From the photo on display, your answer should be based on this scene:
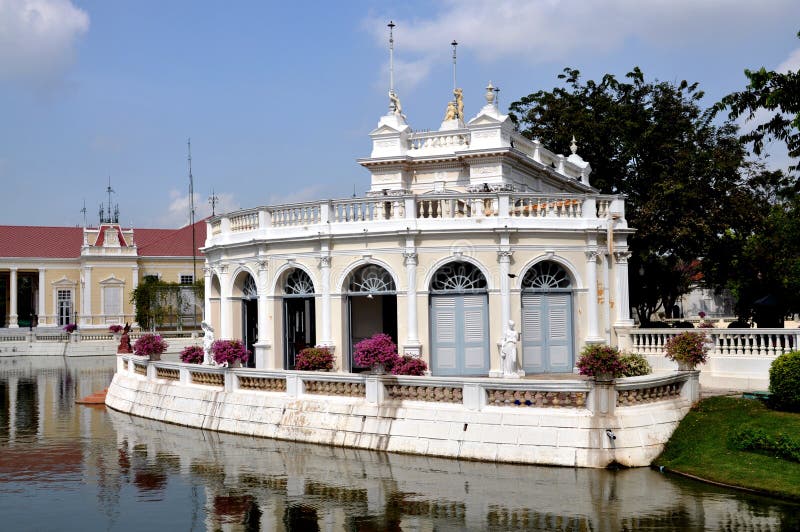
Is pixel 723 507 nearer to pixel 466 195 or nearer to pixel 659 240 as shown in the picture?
pixel 466 195

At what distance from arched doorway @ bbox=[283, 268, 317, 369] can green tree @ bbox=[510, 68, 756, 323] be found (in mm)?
14936

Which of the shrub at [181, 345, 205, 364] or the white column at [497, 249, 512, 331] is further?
the shrub at [181, 345, 205, 364]

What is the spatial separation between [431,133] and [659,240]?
35.2 ft

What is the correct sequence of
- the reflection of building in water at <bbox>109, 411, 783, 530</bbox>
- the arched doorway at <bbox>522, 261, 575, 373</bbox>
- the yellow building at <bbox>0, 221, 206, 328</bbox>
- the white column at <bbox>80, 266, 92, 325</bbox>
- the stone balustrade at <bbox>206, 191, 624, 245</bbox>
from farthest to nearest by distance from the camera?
the yellow building at <bbox>0, 221, 206, 328</bbox>, the white column at <bbox>80, 266, 92, 325</bbox>, the arched doorway at <bbox>522, 261, 575, 373</bbox>, the stone balustrade at <bbox>206, 191, 624, 245</bbox>, the reflection of building in water at <bbox>109, 411, 783, 530</bbox>

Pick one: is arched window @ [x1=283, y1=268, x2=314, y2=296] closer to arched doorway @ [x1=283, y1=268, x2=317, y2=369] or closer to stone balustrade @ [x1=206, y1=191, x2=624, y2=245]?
arched doorway @ [x1=283, y1=268, x2=317, y2=369]

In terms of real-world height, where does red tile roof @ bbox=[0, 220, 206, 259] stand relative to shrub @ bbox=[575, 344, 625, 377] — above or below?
above

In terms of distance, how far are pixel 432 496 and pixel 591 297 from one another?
1049cm

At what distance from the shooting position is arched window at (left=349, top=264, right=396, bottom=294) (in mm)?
23094

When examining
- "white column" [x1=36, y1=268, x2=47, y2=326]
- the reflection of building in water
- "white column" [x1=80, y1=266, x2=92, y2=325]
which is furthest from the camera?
"white column" [x1=36, y1=268, x2=47, y2=326]

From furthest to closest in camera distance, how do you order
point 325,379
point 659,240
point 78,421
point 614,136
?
point 614,136, point 659,240, point 78,421, point 325,379

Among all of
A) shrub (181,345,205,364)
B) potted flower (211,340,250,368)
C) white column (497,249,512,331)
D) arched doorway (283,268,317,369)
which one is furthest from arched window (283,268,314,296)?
white column (497,249,512,331)

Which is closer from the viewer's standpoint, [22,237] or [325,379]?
[325,379]

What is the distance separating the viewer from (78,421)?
24.2 metres

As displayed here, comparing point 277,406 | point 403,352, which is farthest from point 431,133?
point 277,406
